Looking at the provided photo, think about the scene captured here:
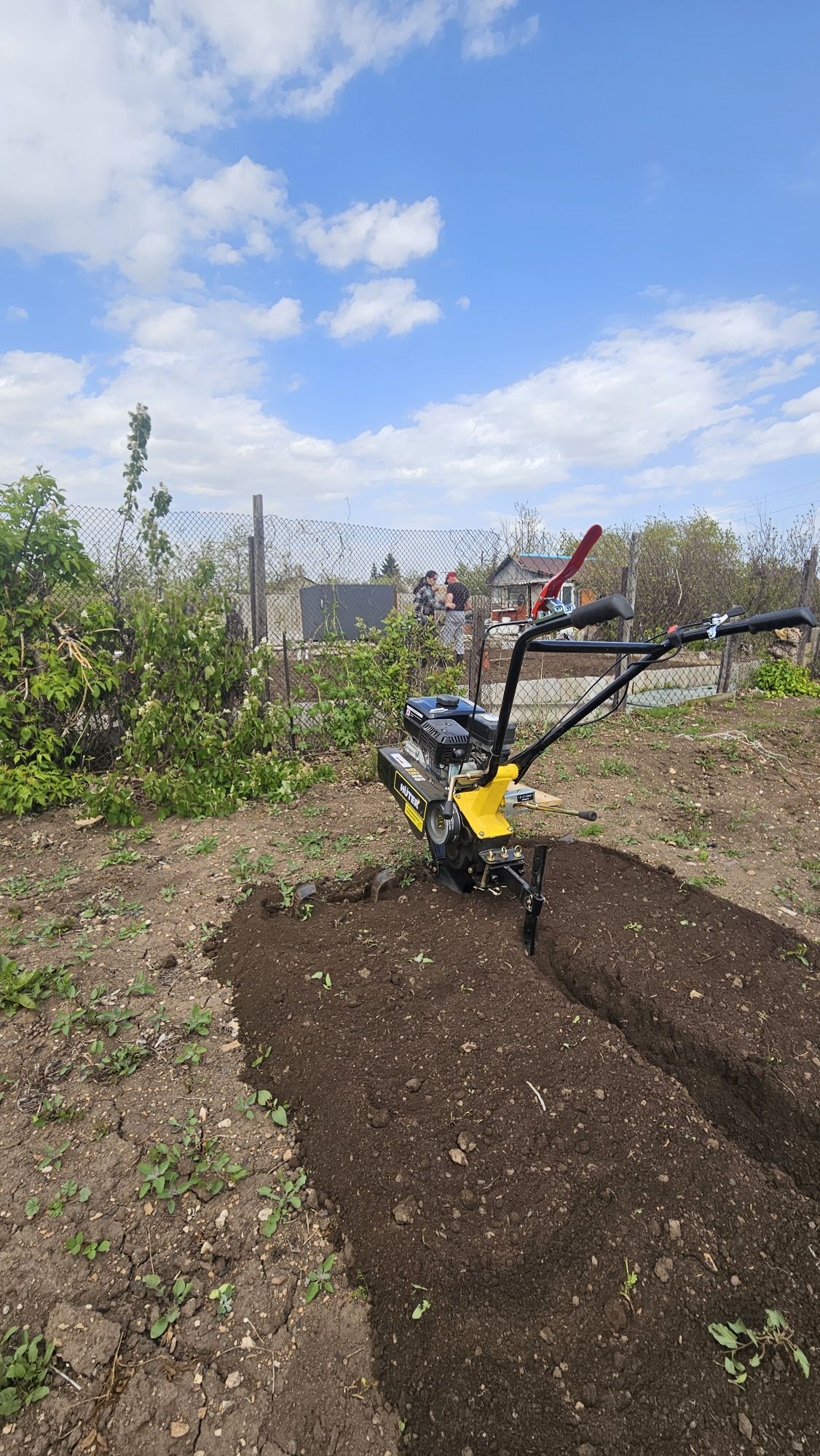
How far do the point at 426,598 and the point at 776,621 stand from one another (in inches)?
207

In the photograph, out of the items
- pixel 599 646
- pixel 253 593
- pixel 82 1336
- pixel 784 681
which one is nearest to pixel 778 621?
pixel 599 646

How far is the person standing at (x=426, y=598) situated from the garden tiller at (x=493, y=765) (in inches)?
107

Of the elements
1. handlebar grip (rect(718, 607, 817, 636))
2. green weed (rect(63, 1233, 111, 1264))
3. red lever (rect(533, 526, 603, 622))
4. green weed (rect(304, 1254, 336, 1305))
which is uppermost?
red lever (rect(533, 526, 603, 622))

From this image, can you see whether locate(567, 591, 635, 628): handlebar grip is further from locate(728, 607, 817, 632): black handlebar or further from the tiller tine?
the tiller tine

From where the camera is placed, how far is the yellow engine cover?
10.6 ft

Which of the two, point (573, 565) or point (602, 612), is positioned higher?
point (573, 565)

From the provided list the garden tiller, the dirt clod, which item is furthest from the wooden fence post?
the dirt clod

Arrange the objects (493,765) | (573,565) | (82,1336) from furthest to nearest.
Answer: (493,765) < (573,565) < (82,1336)

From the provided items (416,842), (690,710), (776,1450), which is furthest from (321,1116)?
(690,710)

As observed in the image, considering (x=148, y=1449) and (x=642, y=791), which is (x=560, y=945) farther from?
(x=642, y=791)

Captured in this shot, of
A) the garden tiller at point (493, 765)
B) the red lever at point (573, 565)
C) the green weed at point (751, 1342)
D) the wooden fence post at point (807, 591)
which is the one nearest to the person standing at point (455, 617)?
the garden tiller at point (493, 765)

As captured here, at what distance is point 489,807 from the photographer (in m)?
Result: 3.29

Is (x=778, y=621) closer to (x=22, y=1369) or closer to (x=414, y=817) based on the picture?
(x=414, y=817)

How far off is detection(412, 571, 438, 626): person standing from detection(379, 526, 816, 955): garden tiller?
2.72m
